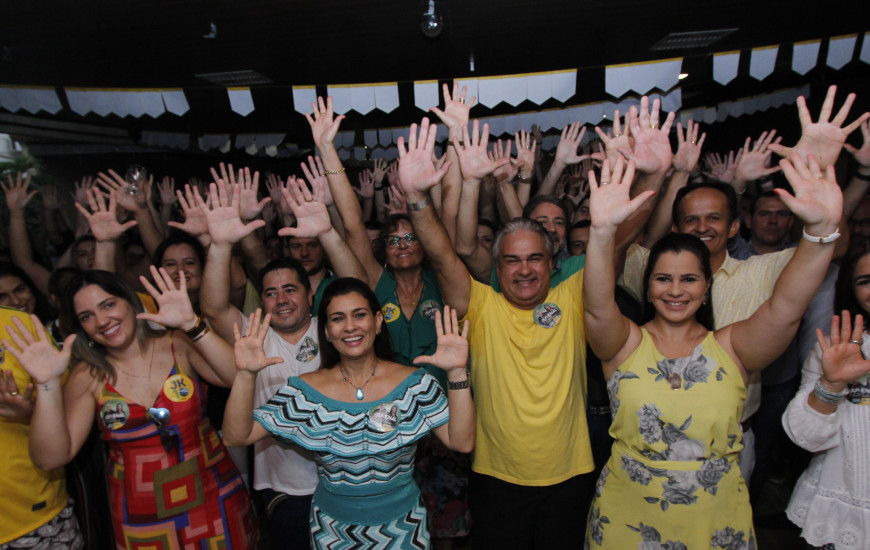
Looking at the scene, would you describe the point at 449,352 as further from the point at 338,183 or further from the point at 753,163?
the point at 753,163

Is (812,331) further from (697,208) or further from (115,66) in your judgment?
(115,66)

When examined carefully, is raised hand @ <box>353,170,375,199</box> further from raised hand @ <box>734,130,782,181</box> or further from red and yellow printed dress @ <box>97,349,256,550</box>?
red and yellow printed dress @ <box>97,349,256,550</box>

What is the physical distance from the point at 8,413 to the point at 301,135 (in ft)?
27.4

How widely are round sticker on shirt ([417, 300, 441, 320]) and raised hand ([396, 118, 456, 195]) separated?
69 centimetres

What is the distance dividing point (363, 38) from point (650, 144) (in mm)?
3532

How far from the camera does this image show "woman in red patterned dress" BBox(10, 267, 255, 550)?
79.6 inches

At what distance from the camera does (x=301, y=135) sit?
9719mm

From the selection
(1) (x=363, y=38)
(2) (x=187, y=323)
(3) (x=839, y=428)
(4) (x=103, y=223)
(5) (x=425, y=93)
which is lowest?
(3) (x=839, y=428)

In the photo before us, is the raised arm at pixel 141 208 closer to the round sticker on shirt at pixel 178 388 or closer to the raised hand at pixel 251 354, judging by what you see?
the round sticker on shirt at pixel 178 388

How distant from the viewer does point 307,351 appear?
238 cm

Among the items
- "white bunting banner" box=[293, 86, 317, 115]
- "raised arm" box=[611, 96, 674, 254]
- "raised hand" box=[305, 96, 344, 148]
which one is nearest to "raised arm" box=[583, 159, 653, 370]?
"raised arm" box=[611, 96, 674, 254]

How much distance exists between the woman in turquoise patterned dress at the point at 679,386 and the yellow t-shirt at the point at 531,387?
0.19 meters

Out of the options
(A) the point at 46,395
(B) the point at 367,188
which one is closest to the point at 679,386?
(A) the point at 46,395

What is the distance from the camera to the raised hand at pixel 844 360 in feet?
5.70
